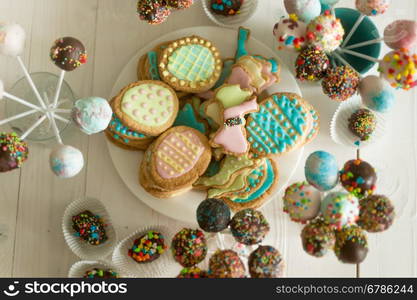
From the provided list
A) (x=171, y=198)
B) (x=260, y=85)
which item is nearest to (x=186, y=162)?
(x=171, y=198)

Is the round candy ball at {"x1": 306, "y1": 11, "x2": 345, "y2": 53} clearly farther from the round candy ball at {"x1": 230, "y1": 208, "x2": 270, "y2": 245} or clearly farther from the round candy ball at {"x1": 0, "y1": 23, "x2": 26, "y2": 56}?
the round candy ball at {"x1": 0, "y1": 23, "x2": 26, "y2": 56}

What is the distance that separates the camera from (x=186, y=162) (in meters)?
1.24

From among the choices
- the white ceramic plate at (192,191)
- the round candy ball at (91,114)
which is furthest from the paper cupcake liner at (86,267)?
the round candy ball at (91,114)

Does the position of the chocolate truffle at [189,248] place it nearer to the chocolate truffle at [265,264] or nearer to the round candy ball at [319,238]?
the chocolate truffle at [265,264]

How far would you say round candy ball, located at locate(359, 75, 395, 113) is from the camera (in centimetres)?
114

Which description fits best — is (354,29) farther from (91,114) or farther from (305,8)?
(91,114)

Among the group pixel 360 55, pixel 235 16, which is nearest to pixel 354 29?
pixel 360 55

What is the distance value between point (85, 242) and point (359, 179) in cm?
74

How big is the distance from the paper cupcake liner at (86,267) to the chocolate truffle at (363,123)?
737 mm

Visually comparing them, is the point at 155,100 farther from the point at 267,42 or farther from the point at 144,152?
the point at 267,42

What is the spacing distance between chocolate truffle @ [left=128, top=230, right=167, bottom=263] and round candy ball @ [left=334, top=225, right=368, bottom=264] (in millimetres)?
466

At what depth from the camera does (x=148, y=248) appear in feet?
4.09

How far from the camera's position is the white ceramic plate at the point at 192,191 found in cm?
130

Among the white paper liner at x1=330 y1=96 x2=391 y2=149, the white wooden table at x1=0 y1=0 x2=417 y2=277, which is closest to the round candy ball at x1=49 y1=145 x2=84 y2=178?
the white wooden table at x1=0 y1=0 x2=417 y2=277
